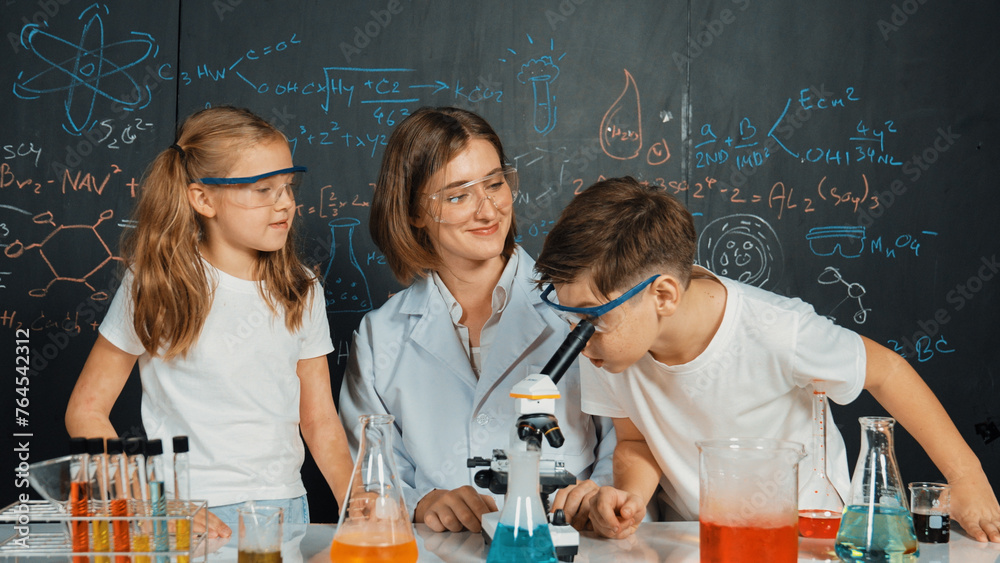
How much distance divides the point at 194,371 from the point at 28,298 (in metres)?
1.52

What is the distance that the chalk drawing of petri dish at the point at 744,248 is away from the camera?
304 cm

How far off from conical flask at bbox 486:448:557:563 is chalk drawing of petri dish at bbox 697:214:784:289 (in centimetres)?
219

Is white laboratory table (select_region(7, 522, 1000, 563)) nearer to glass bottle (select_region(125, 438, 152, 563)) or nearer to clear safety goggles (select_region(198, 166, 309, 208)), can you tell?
glass bottle (select_region(125, 438, 152, 563))

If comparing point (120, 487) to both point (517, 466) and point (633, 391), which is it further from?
point (633, 391)

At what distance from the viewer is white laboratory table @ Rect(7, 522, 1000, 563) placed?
1.19 meters

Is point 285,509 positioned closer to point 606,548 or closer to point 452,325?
point 452,325

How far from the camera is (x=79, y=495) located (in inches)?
37.4

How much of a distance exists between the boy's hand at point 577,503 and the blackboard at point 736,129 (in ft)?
5.56

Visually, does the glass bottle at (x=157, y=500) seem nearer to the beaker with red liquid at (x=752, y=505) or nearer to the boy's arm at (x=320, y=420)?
the beaker with red liquid at (x=752, y=505)

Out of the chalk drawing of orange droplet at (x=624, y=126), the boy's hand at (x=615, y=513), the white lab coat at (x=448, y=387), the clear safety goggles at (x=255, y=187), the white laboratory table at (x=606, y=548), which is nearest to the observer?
the white laboratory table at (x=606, y=548)

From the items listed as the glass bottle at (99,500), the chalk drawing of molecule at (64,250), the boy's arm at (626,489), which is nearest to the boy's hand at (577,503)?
the boy's arm at (626,489)

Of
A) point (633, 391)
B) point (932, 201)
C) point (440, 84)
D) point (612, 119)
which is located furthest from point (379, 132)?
point (932, 201)

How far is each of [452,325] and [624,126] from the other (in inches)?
51.1

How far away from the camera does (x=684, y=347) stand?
5.58 feet
